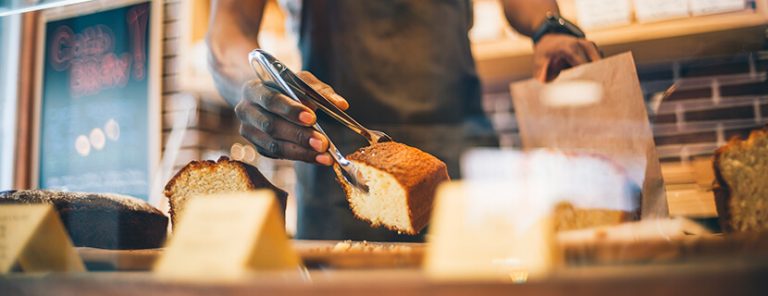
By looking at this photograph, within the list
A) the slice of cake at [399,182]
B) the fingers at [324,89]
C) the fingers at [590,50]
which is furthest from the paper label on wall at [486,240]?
the fingers at [590,50]

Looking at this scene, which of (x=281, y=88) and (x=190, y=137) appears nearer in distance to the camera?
(x=281, y=88)

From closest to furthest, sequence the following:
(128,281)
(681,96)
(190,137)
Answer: (128,281), (190,137), (681,96)

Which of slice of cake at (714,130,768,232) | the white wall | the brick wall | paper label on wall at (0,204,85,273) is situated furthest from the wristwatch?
the white wall

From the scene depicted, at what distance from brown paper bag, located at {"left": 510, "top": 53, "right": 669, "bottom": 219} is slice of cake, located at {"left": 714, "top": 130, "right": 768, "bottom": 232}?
88 millimetres

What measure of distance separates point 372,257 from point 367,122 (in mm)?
335

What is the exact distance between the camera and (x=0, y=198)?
1.11 m

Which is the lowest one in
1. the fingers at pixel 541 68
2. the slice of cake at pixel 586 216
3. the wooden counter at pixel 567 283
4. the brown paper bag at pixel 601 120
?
the slice of cake at pixel 586 216

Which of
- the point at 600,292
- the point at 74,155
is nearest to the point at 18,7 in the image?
the point at 74,155

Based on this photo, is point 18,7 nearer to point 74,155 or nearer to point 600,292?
point 74,155

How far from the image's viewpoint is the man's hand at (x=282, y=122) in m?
1.03

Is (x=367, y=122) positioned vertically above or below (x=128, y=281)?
above

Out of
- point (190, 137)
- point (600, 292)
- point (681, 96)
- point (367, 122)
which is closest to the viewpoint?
point (600, 292)

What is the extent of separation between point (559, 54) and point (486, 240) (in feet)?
1.88

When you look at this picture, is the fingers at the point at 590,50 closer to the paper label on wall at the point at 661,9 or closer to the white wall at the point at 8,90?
the paper label on wall at the point at 661,9
